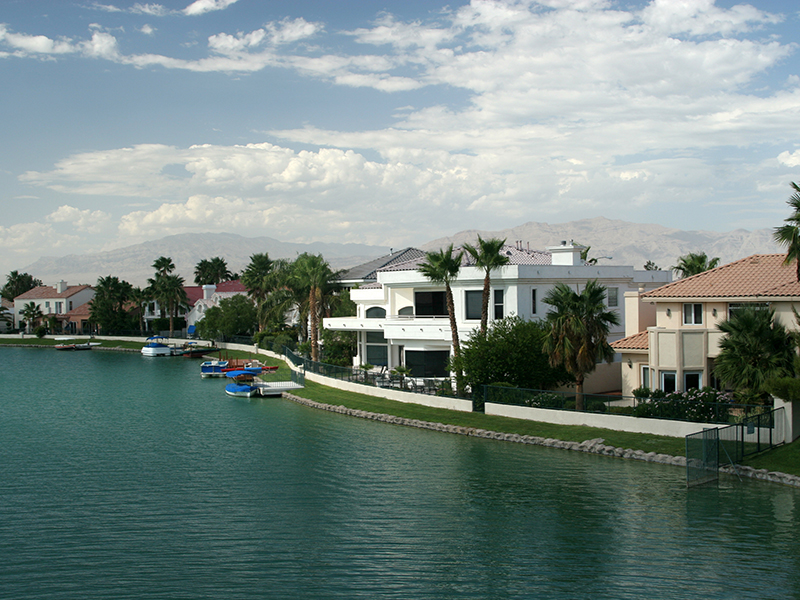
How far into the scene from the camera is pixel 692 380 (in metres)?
34.2

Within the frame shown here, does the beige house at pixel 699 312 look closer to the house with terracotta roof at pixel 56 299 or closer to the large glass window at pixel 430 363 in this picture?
the large glass window at pixel 430 363

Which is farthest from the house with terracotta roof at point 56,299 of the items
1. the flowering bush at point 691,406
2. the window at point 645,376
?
the flowering bush at point 691,406

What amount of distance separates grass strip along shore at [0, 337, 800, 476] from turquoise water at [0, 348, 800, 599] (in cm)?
138

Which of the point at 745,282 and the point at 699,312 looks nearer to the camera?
the point at 745,282

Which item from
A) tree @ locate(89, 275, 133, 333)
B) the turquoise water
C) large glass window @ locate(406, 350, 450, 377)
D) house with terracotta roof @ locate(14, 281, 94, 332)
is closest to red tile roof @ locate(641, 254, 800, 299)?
the turquoise water

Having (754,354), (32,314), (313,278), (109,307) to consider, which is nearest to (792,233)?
(754,354)

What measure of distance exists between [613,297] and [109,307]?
306 feet

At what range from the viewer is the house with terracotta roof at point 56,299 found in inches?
5399

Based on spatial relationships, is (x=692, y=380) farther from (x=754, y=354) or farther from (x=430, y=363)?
(x=430, y=363)

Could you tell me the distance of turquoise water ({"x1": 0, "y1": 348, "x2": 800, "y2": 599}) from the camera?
1695 centimetres

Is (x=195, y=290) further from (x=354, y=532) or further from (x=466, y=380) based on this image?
(x=354, y=532)

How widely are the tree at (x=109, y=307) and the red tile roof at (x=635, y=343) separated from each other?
3847 inches

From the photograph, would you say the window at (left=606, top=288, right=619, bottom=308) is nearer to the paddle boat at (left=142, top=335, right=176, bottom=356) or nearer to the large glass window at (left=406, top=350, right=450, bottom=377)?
the large glass window at (left=406, top=350, right=450, bottom=377)

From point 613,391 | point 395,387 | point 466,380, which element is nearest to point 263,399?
point 395,387
